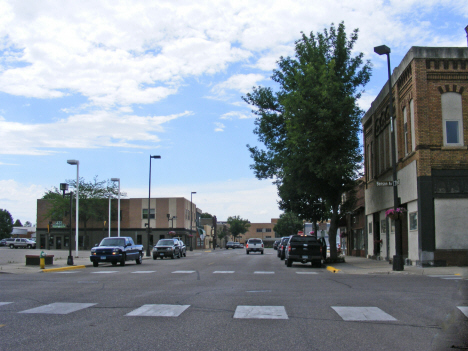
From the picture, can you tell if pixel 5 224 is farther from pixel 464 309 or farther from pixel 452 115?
pixel 464 309

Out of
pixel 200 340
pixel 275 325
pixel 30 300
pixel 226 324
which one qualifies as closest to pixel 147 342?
pixel 200 340

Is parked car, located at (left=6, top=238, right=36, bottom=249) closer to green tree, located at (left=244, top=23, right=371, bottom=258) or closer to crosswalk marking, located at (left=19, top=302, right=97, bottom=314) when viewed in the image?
green tree, located at (left=244, top=23, right=371, bottom=258)

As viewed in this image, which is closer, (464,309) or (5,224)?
(464,309)

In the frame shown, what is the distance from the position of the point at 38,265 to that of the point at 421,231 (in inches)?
768

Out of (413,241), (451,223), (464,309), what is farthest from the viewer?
(413,241)

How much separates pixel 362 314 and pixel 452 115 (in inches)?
695

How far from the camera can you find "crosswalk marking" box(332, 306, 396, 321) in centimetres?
867

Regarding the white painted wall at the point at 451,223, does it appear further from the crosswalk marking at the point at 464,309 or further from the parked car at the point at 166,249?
the parked car at the point at 166,249

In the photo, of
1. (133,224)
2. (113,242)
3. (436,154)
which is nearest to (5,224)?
(133,224)

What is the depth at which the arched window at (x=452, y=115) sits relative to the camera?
23.7 m

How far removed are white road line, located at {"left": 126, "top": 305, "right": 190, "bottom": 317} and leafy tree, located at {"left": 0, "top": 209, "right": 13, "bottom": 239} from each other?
137293 millimetres

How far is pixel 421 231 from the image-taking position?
23.0 m

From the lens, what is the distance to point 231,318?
341 inches

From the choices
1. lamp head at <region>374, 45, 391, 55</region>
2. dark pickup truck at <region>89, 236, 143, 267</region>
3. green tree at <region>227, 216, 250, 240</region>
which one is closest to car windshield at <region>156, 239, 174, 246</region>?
dark pickup truck at <region>89, 236, 143, 267</region>
